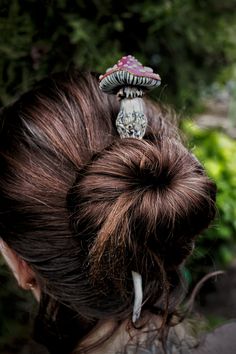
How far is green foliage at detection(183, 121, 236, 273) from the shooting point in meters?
3.04

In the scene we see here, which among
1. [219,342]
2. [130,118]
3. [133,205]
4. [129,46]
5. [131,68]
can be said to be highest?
[129,46]

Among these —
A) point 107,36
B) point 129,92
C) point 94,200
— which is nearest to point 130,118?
point 129,92

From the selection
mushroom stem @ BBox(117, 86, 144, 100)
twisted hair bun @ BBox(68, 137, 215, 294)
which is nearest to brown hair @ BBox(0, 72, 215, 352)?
twisted hair bun @ BBox(68, 137, 215, 294)

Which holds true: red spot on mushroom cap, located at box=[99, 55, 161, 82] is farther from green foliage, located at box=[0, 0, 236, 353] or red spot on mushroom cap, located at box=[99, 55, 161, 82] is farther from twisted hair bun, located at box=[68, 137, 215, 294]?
green foliage, located at box=[0, 0, 236, 353]

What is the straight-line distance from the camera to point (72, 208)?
129cm

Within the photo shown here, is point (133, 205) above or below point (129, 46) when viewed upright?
below

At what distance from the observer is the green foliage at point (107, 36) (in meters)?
2.24

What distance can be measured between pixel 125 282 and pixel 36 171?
0.35m

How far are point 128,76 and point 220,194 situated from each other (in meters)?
1.92

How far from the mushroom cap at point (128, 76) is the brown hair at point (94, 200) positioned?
126 millimetres

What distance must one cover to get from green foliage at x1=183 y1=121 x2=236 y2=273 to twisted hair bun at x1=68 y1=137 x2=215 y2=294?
1.66 meters

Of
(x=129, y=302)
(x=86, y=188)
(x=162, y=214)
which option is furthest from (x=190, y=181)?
(x=129, y=302)

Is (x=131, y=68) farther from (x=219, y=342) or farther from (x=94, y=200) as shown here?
(x=219, y=342)

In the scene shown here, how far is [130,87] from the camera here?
4.32ft
